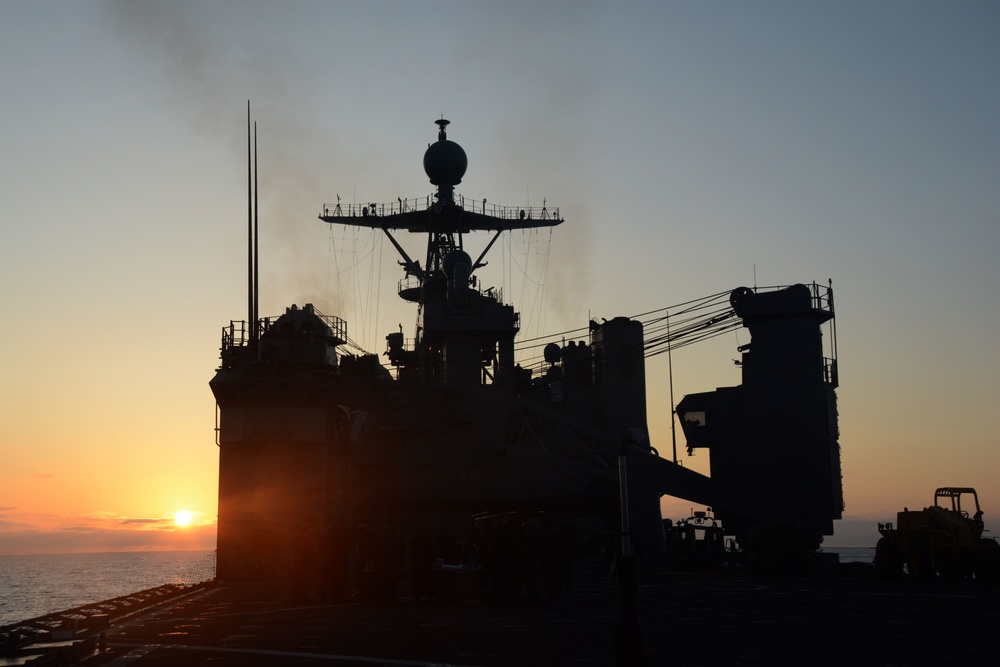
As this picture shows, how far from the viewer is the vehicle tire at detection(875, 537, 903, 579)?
2803 centimetres

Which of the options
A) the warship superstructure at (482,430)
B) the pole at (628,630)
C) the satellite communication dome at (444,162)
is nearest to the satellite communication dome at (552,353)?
the warship superstructure at (482,430)

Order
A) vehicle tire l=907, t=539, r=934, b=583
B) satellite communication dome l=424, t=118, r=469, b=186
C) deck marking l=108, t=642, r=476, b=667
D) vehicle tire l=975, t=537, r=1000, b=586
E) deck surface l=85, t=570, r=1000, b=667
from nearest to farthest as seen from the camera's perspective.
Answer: deck marking l=108, t=642, r=476, b=667 < deck surface l=85, t=570, r=1000, b=667 < vehicle tire l=975, t=537, r=1000, b=586 < vehicle tire l=907, t=539, r=934, b=583 < satellite communication dome l=424, t=118, r=469, b=186

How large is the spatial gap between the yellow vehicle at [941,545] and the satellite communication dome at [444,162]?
4039cm

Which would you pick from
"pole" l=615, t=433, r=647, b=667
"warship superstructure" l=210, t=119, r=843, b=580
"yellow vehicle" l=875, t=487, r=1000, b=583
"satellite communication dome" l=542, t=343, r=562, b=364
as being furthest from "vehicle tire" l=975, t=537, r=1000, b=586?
"satellite communication dome" l=542, t=343, r=562, b=364

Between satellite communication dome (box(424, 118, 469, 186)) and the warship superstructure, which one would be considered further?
satellite communication dome (box(424, 118, 469, 186))

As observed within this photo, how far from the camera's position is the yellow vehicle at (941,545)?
26344mm

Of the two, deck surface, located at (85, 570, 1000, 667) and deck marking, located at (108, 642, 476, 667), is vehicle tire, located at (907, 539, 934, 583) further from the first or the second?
deck marking, located at (108, 642, 476, 667)

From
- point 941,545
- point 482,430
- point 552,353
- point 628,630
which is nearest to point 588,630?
point 628,630

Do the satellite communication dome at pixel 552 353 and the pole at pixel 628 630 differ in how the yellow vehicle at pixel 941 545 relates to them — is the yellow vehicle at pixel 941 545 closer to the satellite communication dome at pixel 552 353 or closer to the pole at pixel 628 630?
the pole at pixel 628 630

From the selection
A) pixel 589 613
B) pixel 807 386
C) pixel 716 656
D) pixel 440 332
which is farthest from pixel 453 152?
pixel 716 656

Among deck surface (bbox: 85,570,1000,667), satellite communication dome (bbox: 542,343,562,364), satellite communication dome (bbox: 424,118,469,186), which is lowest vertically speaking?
deck surface (bbox: 85,570,1000,667)

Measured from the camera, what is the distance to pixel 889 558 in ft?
92.5

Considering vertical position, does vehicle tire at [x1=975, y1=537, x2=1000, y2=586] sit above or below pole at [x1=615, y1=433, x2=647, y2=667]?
below

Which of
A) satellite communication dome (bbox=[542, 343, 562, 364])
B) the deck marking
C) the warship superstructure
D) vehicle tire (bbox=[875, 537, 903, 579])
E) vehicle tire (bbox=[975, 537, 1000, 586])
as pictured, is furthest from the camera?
satellite communication dome (bbox=[542, 343, 562, 364])
